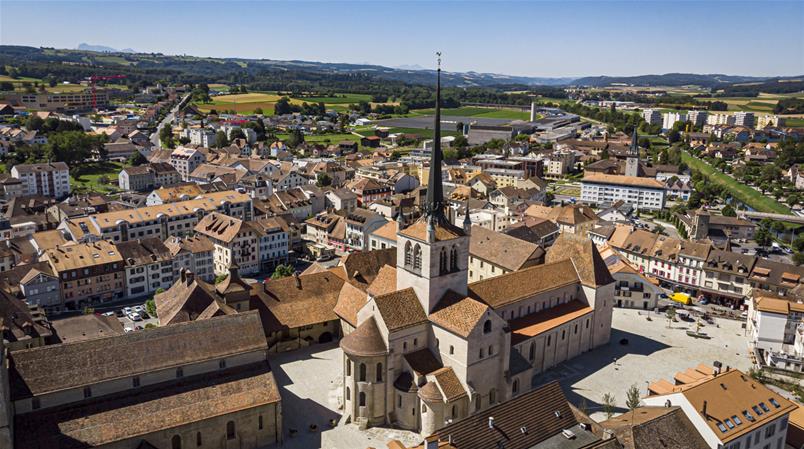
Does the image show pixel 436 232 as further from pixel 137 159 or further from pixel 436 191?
pixel 137 159

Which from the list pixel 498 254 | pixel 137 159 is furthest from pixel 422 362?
pixel 137 159

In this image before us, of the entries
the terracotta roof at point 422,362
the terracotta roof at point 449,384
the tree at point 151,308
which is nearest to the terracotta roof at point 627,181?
the tree at point 151,308

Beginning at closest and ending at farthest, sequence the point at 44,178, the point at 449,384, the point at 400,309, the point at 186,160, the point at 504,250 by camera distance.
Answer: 1. the point at 449,384
2. the point at 400,309
3. the point at 504,250
4. the point at 44,178
5. the point at 186,160

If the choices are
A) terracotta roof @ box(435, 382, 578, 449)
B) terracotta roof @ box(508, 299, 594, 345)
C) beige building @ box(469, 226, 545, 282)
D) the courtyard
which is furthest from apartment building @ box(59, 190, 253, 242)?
terracotta roof @ box(435, 382, 578, 449)

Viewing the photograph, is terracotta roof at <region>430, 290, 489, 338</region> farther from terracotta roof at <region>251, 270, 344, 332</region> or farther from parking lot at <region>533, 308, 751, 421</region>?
terracotta roof at <region>251, 270, 344, 332</region>

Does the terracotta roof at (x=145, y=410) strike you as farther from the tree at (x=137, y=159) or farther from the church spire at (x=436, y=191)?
the tree at (x=137, y=159)

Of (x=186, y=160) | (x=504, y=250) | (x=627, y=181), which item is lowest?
(x=186, y=160)
